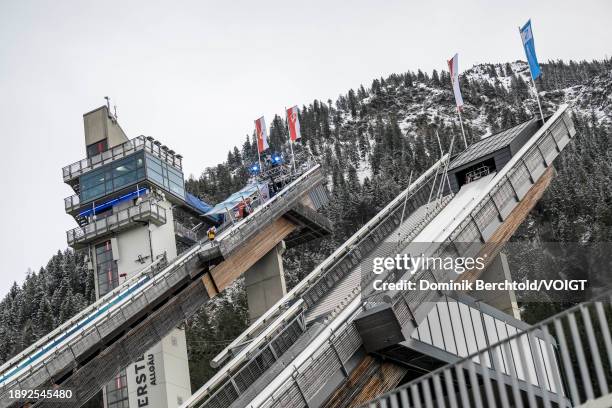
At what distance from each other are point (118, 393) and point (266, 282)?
28.9 ft

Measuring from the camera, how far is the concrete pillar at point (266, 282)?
37875mm

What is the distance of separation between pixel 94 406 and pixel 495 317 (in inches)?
1275

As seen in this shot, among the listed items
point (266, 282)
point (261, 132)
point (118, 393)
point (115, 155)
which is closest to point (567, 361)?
point (266, 282)

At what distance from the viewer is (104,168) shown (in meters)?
42.7

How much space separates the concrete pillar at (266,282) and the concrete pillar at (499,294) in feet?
38.4

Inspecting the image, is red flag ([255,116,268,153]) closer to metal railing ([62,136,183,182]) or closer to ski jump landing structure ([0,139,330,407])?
ski jump landing structure ([0,139,330,407])

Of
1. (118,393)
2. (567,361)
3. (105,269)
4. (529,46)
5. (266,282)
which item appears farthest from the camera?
(105,269)

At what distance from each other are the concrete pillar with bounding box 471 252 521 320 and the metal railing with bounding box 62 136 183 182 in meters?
21.1

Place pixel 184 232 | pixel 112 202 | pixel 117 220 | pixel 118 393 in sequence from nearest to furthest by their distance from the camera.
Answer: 1. pixel 118 393
2. pixel 117 220
3. pixel 112 202
4. pixel 184 232

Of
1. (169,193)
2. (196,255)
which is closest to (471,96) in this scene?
(169,193)

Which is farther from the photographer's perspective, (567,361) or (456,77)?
(456,77)

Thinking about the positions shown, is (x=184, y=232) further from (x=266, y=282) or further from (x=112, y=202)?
(x=266, y=282)

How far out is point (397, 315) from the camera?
18031 mm

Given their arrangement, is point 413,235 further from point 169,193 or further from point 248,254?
point 169,193
